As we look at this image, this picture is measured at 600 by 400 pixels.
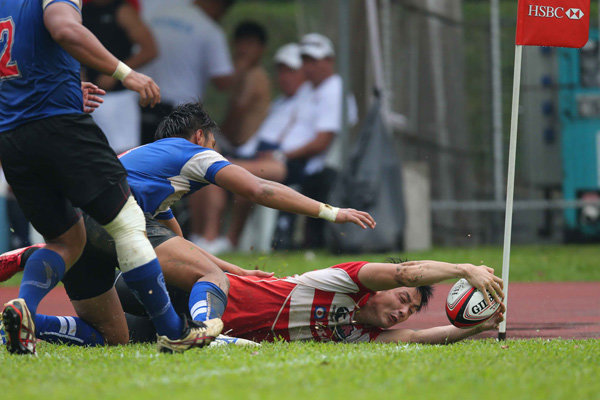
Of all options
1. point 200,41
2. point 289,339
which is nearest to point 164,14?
point 200,41

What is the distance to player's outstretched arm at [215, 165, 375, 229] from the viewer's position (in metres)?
4.86

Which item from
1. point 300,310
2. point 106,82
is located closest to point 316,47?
point 106,82

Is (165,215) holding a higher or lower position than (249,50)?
lower

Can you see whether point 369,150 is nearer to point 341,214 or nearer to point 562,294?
point 562,294

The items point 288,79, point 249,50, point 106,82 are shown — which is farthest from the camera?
point 249,50

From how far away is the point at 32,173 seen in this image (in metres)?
4.63

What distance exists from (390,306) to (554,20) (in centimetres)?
218

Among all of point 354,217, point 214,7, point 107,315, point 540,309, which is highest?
point 214,7

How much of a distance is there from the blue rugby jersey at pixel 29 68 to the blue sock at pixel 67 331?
146cm

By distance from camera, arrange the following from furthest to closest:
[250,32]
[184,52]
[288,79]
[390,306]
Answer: [250,32] → [288,79] → [184,52] → [390,306]

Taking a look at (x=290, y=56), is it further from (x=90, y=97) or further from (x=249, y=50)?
(x=90, y=97)

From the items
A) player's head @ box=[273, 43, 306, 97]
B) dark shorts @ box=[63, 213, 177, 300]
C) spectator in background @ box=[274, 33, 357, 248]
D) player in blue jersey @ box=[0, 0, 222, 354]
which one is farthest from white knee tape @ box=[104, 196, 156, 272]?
player's head @ box=[273, 43, 306, 97]

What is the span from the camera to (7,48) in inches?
182

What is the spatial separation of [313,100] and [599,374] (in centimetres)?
1006
